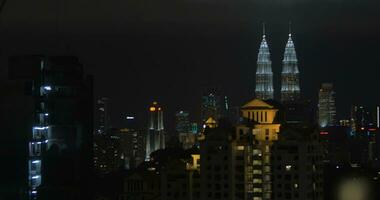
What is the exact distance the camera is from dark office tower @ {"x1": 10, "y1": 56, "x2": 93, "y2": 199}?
9.91m

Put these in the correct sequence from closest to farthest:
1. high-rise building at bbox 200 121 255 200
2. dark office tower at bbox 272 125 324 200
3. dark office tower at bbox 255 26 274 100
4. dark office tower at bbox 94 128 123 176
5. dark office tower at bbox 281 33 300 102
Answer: dark office tower at bbox 272 125 324 200, high-rise building at bbox 200 121 255 200, dark office tower at bbox 255 26 274 100, dark office tower at bbox 281 33 300 102, dark office tower at bbox 94 128 123 176

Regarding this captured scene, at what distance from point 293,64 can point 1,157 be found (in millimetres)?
6548

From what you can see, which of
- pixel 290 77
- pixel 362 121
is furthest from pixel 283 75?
pixel 362 121

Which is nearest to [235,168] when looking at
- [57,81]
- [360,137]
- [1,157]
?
[57,81]

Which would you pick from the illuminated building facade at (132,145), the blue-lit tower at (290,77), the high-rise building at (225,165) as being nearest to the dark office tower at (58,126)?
the high-rise building at (225,165)

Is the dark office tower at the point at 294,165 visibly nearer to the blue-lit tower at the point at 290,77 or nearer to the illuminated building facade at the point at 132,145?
the blue-lit tower at the point at 290,77

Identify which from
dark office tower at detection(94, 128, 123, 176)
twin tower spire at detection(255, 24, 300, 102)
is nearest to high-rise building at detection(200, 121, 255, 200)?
twin tower spire at detection(255, 24, 300, 102)

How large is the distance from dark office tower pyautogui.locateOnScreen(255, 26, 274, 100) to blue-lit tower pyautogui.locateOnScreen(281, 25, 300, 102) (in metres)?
0.60

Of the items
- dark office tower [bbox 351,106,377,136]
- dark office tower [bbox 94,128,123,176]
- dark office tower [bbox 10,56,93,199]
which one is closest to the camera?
dark office tower [bbox 10,56,93,199]

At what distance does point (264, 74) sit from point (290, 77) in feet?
3.12

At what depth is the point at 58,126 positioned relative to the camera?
10.6m

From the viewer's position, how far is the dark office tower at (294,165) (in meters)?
10.8

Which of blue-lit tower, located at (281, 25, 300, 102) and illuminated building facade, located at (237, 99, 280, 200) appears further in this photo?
blue-lit tower, located at (281, 25, 300, 102)

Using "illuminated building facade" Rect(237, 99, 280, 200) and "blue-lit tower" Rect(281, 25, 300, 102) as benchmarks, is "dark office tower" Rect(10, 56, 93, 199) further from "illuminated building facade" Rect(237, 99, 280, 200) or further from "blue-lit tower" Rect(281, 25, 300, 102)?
"blue-lit tower" Rect(281, 25, 300, 102)
